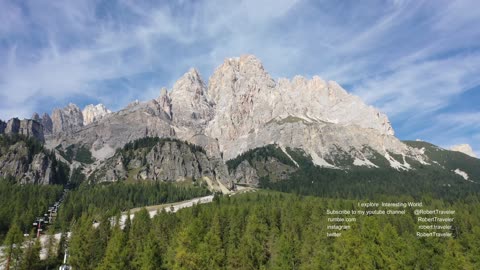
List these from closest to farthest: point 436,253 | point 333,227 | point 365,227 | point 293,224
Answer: point 365,227 < point 436,253 < point 333,227 < point 293,224

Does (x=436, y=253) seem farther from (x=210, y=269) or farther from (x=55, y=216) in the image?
(x=55, y=216)

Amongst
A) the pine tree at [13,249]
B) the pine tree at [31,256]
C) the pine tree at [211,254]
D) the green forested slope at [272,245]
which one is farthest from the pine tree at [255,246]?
the pine tree at [13,249]

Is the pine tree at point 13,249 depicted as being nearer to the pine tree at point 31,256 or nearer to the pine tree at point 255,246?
the pine tree at point 31,256

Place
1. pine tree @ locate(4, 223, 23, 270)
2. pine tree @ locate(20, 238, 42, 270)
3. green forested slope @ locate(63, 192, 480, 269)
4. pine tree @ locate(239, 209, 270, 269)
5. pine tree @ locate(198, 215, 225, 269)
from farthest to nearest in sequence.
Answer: pine tree @ locate(20, 238, 42, 270)
pine tree @ locate(4, 223, 23, 270)
pine tree @ locate(239, 209, 270, 269)
green forested slope @ locate(63, 192, 480, 269)
pine tree @ locate(198, 215, 225, 269)

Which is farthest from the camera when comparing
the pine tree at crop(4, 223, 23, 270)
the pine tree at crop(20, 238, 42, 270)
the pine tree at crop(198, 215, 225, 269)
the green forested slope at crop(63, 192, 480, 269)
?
the pine tree at crop(20, 238, 42, 270)

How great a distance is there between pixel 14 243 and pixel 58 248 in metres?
24.3

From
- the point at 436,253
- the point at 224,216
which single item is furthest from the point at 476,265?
the point at 224,216

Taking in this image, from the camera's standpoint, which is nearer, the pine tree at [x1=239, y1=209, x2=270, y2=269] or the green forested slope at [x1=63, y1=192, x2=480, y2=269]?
the green forested slope at [x1=63, y1=192, x2=480, y2=269]

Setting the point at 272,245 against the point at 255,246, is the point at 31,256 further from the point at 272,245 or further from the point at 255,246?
the point at 272,245

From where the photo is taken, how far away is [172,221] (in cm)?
16088

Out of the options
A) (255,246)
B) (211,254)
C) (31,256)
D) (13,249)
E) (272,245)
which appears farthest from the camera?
(272,245)

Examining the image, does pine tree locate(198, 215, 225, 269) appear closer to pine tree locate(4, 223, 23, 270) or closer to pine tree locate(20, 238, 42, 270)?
pine tree locate(20, 238, 42, 270)

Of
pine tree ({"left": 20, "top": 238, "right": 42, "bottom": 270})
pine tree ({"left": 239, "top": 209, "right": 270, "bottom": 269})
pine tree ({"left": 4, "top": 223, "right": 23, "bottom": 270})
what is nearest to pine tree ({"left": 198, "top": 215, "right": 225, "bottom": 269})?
pine tree ({"left": 239, "top": 209, "right": 270, "bottom": 269})

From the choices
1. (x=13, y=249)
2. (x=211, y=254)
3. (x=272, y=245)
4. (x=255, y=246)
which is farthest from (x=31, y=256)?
(x=272, y=245)
